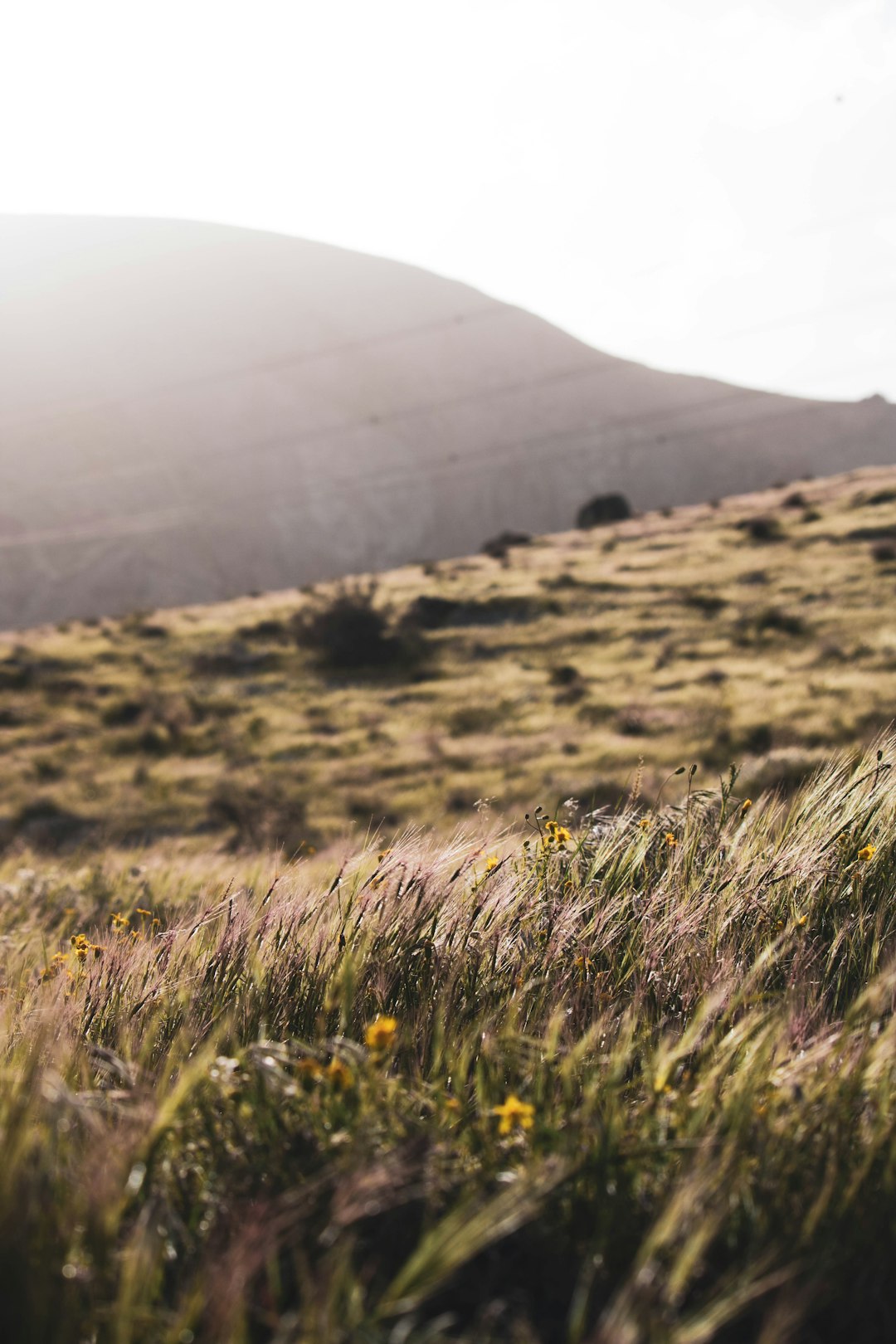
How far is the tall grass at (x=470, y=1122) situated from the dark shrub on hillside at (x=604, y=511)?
2509 inches

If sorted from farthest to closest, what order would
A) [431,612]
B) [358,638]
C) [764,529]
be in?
[764,529], [431,612], [358,638]

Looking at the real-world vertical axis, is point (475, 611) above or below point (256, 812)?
above

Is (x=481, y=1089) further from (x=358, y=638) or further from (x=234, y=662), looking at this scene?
(x=234, y=662)

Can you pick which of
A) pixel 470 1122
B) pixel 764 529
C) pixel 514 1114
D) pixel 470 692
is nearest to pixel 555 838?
pixel 470 1122

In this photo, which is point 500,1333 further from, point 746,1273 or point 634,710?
point 634,710

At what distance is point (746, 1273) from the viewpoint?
186 cm

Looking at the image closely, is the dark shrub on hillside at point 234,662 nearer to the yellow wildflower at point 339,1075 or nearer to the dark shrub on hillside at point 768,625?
the dark shrub on hillside at point 768,625

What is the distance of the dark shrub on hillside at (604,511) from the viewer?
67.0 metres

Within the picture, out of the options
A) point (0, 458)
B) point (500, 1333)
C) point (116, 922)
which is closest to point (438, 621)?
point (116, 922)

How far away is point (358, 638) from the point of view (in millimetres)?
34312

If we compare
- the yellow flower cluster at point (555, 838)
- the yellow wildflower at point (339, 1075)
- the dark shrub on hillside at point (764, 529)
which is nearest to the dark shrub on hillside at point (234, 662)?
the dark shrub on hillside at point (764, 529)

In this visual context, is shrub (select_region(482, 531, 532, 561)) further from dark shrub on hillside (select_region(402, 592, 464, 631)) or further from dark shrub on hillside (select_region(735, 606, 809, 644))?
dark shrub on hillside (select_region(735, 606, 809, 644))

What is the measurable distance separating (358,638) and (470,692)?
6984mm

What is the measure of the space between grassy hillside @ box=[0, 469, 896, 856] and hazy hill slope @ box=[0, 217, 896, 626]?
241 feet
